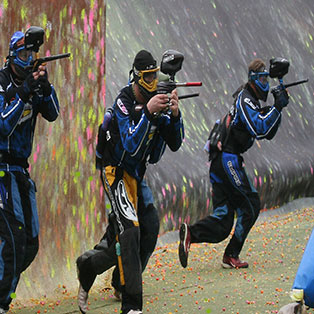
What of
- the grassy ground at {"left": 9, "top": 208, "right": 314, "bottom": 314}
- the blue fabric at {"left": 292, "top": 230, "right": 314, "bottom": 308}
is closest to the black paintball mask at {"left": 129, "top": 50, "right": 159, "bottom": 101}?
the grassy ground at {"left": 9, "top": 208, "right": 314, "bottom": 314}

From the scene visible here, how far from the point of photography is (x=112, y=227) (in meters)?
6.24

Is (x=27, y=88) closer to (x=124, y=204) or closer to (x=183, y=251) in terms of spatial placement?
(x=124, y=204)

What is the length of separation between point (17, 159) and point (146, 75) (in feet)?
3.66

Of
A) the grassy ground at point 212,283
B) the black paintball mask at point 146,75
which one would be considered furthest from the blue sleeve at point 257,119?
the black paintball mask at point 146,75

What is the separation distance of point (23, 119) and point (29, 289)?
1.64m

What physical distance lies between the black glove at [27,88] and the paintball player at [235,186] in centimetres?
295

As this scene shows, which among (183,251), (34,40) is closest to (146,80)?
(34,40)

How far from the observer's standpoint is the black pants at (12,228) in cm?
586

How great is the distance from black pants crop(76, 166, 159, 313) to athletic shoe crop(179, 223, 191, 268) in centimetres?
147

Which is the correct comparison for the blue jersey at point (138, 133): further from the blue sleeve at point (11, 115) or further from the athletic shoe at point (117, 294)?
the athletic shoe at point (117, 294)

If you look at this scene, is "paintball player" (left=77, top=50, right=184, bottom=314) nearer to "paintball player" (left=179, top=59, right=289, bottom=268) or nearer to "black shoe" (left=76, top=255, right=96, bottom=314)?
"black shoe" (left=76, top=255, right=96, bottom=314)

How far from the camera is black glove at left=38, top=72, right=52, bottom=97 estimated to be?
19.3ft

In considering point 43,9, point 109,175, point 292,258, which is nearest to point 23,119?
point 109,175

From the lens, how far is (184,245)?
26.4 feet
